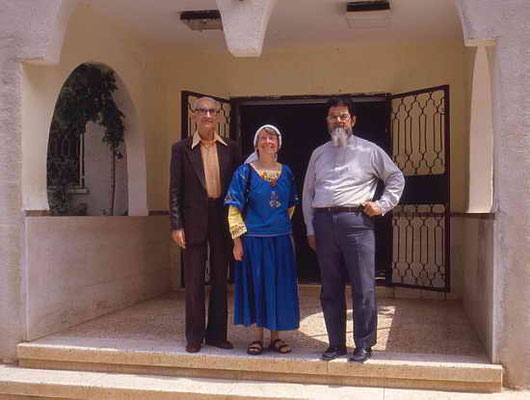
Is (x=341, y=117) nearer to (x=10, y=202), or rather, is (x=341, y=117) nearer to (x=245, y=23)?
(x=245, y=23)

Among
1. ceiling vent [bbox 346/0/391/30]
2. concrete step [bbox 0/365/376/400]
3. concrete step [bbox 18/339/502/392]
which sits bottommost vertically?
concrete step [bbox 0/365/376/400]

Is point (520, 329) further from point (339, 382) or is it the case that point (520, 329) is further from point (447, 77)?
point (447, 77)

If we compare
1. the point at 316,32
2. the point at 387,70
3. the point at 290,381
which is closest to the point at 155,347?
the point at 290,381

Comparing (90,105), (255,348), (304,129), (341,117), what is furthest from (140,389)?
(304,129)

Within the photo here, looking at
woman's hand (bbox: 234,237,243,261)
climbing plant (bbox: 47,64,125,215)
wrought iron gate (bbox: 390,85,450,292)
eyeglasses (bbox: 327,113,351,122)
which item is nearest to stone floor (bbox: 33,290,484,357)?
wrought iron gate (bbox: 390,85,450,292)

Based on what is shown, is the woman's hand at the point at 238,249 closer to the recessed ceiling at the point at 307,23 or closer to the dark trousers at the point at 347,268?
the dark trousers at the point at 347,268

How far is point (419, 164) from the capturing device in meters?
6.84

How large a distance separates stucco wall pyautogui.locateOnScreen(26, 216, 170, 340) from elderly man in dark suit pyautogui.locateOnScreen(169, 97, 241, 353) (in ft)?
3.63

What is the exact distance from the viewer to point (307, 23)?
20.2 feet

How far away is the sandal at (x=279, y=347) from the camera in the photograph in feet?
14.0

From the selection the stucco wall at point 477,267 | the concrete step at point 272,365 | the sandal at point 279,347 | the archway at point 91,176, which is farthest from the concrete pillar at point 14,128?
the stucco wall at point 477,267

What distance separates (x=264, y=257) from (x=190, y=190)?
2.36 feet

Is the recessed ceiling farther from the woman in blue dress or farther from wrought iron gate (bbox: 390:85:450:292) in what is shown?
the woman in blue dress

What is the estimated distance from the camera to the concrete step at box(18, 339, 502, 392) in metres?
3.92
